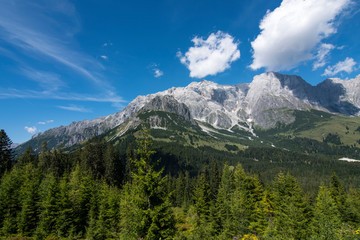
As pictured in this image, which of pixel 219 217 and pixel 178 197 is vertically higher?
pixel 219 217

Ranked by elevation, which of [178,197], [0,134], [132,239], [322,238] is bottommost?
[178,197]

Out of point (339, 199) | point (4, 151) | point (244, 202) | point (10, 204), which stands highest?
point (4, 151)

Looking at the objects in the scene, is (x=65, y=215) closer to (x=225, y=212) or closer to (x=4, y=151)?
(x=225, y=212)

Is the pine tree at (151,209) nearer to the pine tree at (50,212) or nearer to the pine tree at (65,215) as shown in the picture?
the pine tree at (65,215)

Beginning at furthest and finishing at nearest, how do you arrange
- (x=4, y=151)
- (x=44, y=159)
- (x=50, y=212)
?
(x=44, y=159) < (x=4, y=151) < (x=50, y=212)

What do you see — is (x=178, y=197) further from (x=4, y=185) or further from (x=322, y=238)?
(x=322, y=238)

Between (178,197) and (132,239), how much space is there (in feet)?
328

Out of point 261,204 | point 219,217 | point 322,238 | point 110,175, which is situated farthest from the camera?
point 110,175

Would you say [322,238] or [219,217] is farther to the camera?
[219,217]

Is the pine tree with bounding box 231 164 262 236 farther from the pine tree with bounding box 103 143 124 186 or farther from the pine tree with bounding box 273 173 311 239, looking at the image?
the pine tree with bounding box 103 143 124 186

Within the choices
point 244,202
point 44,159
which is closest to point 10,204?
point 44,159

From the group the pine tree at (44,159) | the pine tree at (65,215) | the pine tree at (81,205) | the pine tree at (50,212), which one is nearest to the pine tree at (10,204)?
the pine tree at (50,212)

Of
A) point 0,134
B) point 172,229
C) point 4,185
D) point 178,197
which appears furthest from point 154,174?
point 178,197

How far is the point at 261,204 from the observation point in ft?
188
